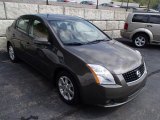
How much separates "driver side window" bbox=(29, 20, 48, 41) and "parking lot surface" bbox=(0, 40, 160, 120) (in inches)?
42.2

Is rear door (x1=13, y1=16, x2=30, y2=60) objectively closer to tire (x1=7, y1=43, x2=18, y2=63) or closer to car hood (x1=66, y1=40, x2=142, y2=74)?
tire (x1=7, y1=43, x2=18, y2=63)

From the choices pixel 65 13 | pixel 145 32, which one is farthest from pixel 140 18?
pixel 65 13

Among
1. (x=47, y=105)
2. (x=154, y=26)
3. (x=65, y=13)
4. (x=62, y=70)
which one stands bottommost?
(x=47, y=105)

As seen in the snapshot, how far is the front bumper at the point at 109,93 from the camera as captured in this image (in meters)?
3.06

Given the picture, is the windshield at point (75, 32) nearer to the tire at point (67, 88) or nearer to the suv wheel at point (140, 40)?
the tire at point (67, 88)

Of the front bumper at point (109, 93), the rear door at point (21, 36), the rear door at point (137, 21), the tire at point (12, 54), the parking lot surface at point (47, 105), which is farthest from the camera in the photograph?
the rear door at point (137, 21)

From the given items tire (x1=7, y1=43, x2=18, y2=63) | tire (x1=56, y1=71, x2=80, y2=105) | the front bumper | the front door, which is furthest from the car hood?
tire (x1=7, y1=43, x2=18, y2=63)

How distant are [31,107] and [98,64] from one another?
143 cm

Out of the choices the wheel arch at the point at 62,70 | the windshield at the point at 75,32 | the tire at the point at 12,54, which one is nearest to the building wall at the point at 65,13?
the tire at the point at 12,54

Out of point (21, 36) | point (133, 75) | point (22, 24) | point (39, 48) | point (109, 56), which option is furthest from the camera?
point (22, 24)

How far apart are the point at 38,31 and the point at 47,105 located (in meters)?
1.67

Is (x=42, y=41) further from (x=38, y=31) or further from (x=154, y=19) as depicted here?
(x=154, y=19)

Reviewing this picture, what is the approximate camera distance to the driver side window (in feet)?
13.4

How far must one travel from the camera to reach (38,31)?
4.38m
